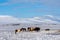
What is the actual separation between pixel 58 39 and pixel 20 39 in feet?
8.11

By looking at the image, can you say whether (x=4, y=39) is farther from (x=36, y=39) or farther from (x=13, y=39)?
(x=36, y=39)

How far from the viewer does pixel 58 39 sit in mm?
15414

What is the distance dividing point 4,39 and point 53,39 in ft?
10.4

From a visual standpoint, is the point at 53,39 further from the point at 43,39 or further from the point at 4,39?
the point at 4,39

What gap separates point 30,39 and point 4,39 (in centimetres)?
169

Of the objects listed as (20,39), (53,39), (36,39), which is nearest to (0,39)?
(20,39)

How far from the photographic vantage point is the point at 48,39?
1561 cm

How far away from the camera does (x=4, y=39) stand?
15805 millimetres

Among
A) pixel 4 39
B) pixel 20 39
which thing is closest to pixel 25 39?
pixel 20 39

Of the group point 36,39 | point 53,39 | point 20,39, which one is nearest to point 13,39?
point 20,39

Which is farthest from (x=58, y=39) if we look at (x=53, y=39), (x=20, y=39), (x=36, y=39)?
(x=20, y=39)

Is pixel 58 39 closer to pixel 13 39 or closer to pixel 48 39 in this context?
pixel 48 39

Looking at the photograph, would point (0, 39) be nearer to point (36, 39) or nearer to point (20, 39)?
point (20, 39)

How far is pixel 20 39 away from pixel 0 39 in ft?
4.28
